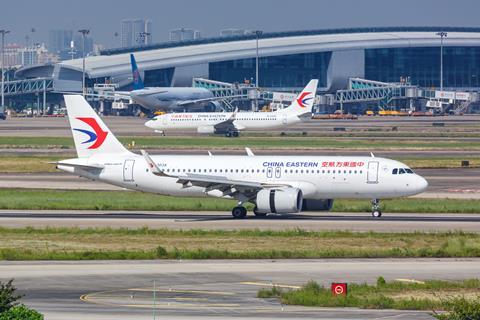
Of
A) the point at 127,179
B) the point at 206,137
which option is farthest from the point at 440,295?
the point at 206,137

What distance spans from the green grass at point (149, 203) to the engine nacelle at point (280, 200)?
6.64m

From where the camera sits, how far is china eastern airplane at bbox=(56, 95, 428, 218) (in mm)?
62594

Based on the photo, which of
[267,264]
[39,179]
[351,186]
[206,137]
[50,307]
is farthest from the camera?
[206,137]

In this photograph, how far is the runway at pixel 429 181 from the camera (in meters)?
78.1

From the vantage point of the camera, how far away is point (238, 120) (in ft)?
510

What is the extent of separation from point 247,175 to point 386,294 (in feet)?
89.2

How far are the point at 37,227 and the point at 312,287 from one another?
2226cm

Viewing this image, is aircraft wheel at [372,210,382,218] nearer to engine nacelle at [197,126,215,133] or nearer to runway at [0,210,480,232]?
runway at [0,210,480,232]

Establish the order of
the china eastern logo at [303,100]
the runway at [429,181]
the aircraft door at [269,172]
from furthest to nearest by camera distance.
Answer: the china eastern logo at [303,100]
the runway at [429,181]
the aircraft door at [269,172]

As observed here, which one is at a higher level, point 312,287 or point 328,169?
point 328,169

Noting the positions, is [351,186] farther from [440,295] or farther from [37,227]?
[440,295]

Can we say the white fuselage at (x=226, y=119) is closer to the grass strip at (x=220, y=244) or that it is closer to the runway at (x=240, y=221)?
the runway at (x=240, y=221)

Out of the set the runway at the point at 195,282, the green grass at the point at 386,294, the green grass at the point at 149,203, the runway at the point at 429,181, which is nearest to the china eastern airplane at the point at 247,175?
the green grass at the point at 149,203

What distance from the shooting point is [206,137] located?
151250 mm
